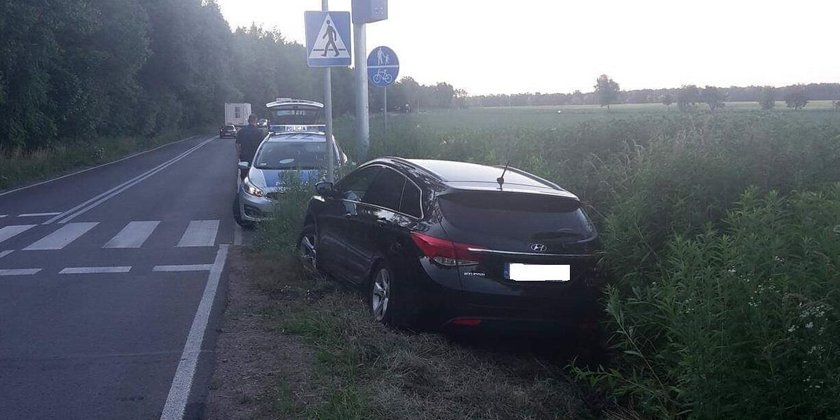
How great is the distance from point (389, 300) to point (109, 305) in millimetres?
3574

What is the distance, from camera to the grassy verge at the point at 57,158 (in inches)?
1032

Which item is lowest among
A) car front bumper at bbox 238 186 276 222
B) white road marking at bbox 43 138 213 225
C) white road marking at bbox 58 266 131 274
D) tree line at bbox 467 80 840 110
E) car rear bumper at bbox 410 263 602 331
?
A: white road marking at bbox 43 138 213 225

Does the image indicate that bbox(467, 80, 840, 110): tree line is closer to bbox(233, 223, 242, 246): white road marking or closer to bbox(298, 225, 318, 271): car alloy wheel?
bbox(298, 225, 318, 271): car alloy wheel

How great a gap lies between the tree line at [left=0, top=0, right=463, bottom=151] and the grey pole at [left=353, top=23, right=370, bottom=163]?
12301mm

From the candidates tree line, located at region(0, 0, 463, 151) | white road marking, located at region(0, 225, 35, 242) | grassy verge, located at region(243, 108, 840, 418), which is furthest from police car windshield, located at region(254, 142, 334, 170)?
tree line, located at region(0, 0, 463, 151)

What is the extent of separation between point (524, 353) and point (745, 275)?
2982 millimetres

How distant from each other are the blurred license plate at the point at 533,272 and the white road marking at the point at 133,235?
837cm

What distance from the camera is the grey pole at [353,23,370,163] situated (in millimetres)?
15719

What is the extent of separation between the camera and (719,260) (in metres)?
4.88

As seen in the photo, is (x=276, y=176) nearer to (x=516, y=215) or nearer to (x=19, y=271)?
(x=19, y=271)

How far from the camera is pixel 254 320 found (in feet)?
27.5

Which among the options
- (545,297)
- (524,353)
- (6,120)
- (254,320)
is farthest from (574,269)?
(6,120)

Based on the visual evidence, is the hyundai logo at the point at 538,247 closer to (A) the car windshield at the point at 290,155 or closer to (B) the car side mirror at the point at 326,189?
(B) the car side mirror at the point at 326,189

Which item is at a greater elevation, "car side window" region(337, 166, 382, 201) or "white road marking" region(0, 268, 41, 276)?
"car side window" region(337, 166, 382, 201)
